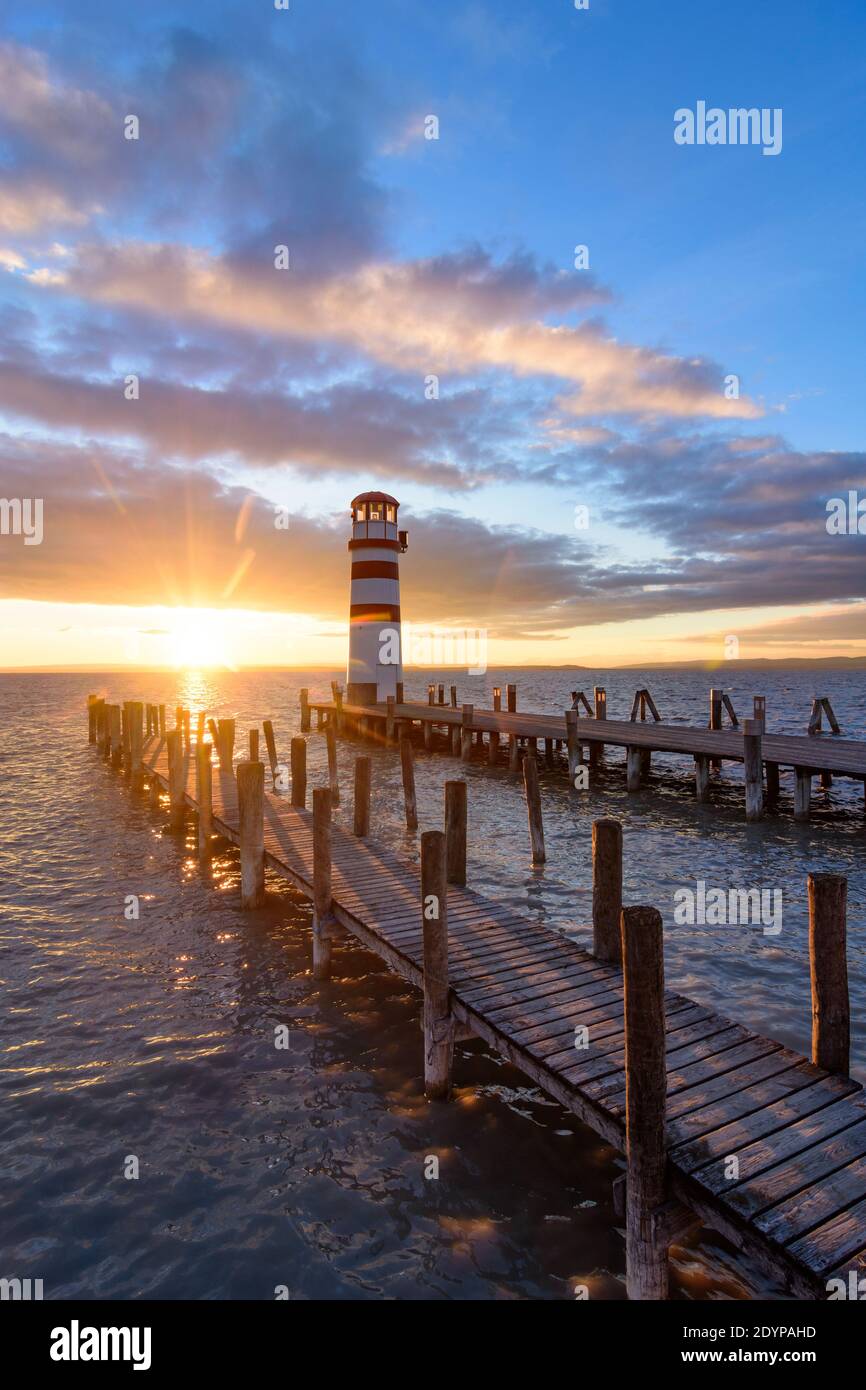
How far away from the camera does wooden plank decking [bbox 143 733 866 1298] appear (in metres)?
3.71

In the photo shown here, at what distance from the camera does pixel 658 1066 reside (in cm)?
422

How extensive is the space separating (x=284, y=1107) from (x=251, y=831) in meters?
5.16

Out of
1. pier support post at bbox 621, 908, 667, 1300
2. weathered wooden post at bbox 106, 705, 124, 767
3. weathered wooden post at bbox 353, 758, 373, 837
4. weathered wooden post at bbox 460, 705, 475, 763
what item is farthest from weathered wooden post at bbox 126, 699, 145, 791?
pier support post at bbox 621, 908, 667, 1300

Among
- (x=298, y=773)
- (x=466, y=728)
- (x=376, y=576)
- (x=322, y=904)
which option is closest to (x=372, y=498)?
(x=376, y=576)

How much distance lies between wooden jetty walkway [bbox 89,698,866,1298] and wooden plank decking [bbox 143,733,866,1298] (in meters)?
0.01

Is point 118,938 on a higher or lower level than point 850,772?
lower

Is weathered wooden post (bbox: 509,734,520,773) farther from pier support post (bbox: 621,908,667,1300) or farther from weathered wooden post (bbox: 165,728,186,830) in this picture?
pier support post (bbox: 621,908,667,1300)

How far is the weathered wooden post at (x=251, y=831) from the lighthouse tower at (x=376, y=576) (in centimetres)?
2081

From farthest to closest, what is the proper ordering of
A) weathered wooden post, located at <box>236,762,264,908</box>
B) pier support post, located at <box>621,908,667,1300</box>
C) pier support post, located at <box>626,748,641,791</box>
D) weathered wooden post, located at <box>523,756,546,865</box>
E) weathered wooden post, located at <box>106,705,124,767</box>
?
1. weathered wooden post, located at <box>106,705,124,767</box>
2. pier support post, located at <box>626,748,641,791</box>
3. weathered wooden post, located at <box>523,756,546,865</box>
4. weathered wooden post, located at <box>236,762,264,908</box>
5. pier support post, located at <box>621,908,667,1300</box>

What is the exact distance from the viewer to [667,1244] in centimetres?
418

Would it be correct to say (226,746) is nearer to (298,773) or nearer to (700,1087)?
(298,773)
